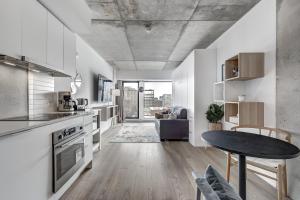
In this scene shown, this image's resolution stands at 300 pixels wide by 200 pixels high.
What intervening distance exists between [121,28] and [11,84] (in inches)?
95.0

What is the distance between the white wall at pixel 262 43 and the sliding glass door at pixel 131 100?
21.1 feet

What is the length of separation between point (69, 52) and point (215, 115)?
3250mm

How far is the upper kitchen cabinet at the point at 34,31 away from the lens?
6.11 ft

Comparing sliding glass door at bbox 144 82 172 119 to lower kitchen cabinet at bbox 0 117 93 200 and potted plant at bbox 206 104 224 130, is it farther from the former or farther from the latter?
lower kitchen cabinet at bbox 0 117 93 200

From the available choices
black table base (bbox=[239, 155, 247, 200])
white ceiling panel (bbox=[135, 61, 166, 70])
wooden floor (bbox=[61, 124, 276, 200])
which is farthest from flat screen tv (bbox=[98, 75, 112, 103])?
black table base (bbox=[239, 155, 247, 200])

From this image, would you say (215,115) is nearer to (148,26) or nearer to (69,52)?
(148,26)

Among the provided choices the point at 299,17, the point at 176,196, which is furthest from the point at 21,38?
the point at 299,17

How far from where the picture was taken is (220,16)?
10.7 ft

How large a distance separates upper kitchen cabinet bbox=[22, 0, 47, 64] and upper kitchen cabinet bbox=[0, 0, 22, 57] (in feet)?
0.25

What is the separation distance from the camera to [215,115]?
13.3 ft

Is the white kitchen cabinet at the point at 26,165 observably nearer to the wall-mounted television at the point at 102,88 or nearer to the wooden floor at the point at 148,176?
the wooden floor at the point at 148,176

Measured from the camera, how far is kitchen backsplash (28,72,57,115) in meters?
2.43

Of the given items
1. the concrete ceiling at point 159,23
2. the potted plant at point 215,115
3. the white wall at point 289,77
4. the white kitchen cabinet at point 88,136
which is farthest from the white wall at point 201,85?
the white kitchen cabinet at point 88,136

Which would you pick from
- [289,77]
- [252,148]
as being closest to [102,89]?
[289,77]
